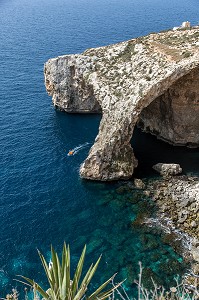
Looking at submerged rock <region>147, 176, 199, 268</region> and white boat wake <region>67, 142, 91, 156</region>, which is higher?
white boat wake <region>67, 142, 91, 156</region>

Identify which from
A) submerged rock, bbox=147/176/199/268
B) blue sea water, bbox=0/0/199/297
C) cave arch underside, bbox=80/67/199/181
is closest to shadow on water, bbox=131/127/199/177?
blue sea water, bbox=0/0/199/297

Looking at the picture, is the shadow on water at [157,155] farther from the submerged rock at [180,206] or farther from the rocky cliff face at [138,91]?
the submerged rock at [180,206]

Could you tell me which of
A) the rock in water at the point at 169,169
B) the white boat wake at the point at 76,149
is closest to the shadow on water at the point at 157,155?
the rock in water at the point at 169,169

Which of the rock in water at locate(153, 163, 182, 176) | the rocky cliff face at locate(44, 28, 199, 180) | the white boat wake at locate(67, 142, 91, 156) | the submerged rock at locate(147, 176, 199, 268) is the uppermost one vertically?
the rocky cliff face at locate(44, 28, 199, 180)

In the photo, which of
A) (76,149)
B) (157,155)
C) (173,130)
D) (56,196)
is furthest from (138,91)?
(56,196)

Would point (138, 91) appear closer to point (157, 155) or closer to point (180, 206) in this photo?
point (157, 155)

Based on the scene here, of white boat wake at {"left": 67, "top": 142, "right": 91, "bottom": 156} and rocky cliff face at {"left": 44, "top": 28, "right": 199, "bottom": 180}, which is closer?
rocky cliff face at {"left": 44, "top": 28, "right": 199, "bottom": 180}

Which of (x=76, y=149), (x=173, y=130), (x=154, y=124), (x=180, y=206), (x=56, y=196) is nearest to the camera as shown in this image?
(x=180, y=206)

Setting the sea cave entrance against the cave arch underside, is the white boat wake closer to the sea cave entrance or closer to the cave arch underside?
the cave arch underside
